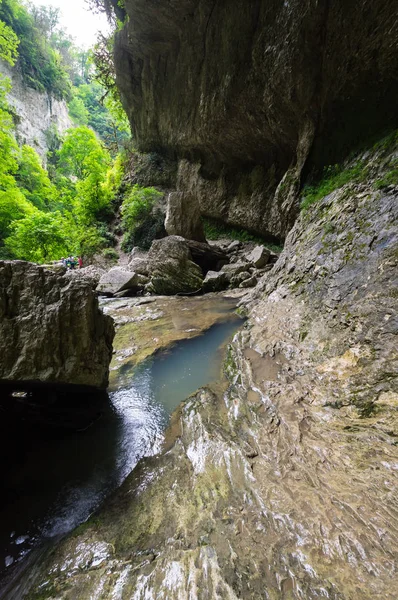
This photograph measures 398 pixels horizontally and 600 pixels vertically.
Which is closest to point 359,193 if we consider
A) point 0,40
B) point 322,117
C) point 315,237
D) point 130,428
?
point 315,237

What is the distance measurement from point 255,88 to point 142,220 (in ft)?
30.7

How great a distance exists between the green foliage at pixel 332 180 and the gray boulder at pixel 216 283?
12.4 ft

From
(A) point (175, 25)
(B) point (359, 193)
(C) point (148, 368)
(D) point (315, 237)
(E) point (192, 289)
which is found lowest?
(C) point (148, 368)

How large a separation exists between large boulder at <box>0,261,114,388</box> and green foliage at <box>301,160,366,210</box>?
635 centimetres

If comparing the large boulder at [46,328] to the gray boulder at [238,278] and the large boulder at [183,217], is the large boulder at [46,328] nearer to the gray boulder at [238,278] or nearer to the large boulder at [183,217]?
the gray boulder at [238,278]

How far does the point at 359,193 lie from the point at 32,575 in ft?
23.6

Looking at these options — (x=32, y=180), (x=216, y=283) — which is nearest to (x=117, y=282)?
(x=216, y=283)

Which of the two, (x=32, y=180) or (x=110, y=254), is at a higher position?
(x=32, y=180)

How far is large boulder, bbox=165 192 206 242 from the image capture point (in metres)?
12.5

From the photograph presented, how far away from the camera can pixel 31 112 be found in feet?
99.3

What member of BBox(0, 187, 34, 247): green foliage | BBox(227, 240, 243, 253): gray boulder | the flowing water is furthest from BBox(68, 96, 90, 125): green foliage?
the flowing water

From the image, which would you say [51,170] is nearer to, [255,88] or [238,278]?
[255,88]

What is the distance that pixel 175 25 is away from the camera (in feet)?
36.4

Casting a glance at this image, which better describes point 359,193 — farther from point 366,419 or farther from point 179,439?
point 179,439
